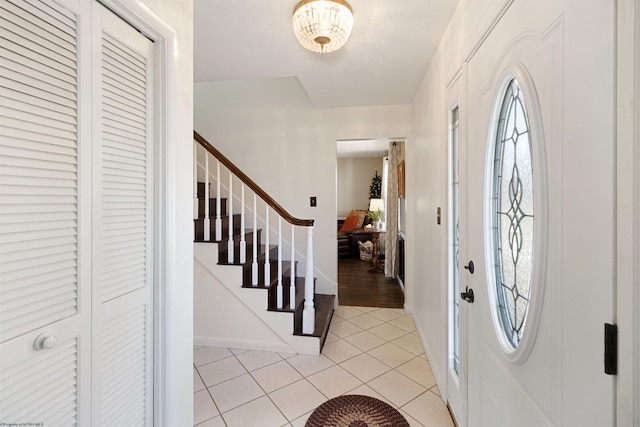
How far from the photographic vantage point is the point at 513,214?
1052 millimetres

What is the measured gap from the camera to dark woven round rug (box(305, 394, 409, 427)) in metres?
1.67

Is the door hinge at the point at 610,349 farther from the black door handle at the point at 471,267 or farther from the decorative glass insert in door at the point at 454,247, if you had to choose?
the decorative glass insert in door at the point at 454,247

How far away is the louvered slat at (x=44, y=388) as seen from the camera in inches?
28.2

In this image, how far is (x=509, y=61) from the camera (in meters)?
1.01

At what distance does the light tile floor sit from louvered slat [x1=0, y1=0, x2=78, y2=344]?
1.38 metres

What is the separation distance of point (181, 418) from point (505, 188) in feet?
5.58

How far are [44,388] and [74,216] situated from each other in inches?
19.2

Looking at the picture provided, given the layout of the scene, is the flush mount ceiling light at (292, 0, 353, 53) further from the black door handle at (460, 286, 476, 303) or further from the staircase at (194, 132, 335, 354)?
Result: the black door handle at (460, 286, 476, 303)

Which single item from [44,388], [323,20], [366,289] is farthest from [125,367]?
[366,289]

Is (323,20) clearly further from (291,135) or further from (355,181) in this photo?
(355,181)

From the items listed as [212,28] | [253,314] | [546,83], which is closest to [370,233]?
[253,314]

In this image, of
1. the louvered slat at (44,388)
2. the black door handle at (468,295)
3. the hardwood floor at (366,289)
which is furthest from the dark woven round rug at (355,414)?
the hardwood floor at (366,289)

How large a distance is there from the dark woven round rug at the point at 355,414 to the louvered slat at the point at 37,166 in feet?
4.92

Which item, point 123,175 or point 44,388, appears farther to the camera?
point 123,175
